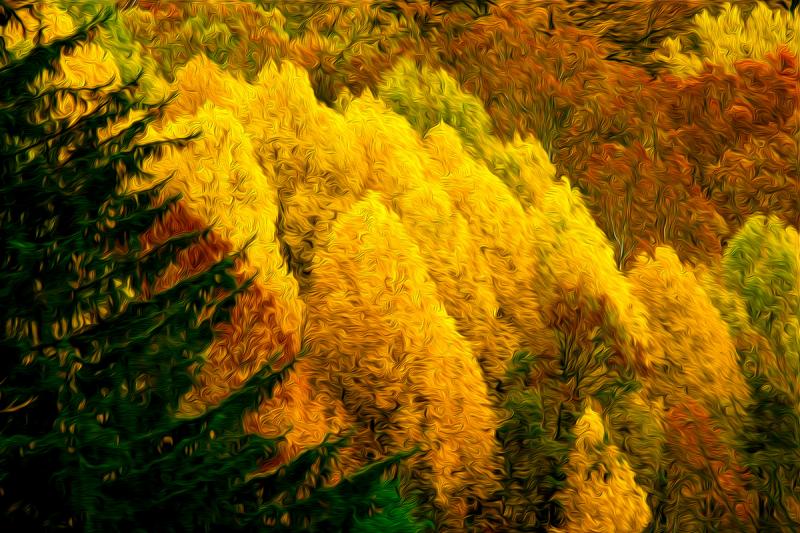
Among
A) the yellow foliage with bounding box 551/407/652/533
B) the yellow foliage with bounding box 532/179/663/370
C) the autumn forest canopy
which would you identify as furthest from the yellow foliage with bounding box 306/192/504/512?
the yellow foliage with bounding box 532/179/663/370

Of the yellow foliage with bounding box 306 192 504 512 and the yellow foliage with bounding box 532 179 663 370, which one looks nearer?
the yellow foliage with bounding box 306 192 504 512

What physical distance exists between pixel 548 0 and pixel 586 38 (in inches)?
11.6

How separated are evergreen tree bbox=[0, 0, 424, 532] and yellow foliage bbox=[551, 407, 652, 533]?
5.42ft

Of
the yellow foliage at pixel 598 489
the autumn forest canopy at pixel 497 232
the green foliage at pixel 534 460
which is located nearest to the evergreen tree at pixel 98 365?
the autumn forest canopy at pixel 497 232

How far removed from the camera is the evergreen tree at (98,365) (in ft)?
10.2

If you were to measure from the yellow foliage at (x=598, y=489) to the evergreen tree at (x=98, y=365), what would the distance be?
5.42 feet

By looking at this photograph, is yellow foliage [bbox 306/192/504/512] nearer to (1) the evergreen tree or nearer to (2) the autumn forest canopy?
(2) the autumn forest canopy

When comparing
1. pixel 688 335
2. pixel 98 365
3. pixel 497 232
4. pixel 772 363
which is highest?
pixel 98 365

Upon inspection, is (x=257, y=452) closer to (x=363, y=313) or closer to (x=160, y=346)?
(x=160, y=346)

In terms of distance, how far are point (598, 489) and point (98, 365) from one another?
2.76 meters

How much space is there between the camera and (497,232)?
4965mm

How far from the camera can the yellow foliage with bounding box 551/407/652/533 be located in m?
A: 4.82

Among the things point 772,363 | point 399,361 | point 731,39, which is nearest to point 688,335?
point 772,363

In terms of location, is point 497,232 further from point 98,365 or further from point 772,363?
point 98,365
